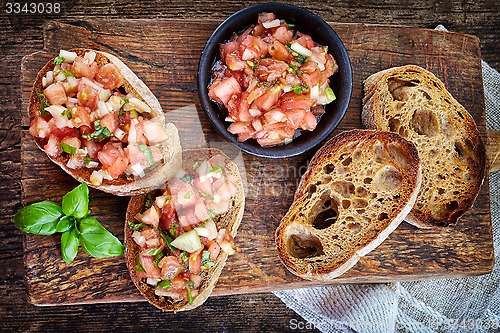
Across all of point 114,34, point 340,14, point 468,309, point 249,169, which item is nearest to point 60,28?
point 114,34

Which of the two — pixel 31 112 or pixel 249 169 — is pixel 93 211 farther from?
pixel 249 169

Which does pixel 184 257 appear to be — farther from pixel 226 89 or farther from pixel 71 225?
pixel 226 89

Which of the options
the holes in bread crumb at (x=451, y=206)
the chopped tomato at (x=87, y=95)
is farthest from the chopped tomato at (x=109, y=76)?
the holes in bread crumb at (x=451, y=206)

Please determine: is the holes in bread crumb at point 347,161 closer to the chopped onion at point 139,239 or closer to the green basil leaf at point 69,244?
the chopped onion at point 139,239

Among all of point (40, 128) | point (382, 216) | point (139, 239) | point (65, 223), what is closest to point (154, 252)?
point (139, 239)

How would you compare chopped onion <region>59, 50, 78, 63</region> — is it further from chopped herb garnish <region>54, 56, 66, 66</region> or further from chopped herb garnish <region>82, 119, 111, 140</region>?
chopped herb garnish <region>82, 119, 111, 140</region>

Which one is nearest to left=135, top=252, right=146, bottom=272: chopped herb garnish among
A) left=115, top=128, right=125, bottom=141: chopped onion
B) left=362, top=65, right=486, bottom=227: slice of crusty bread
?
left=115, top=128, right=125, bottom=141: chopped onion
